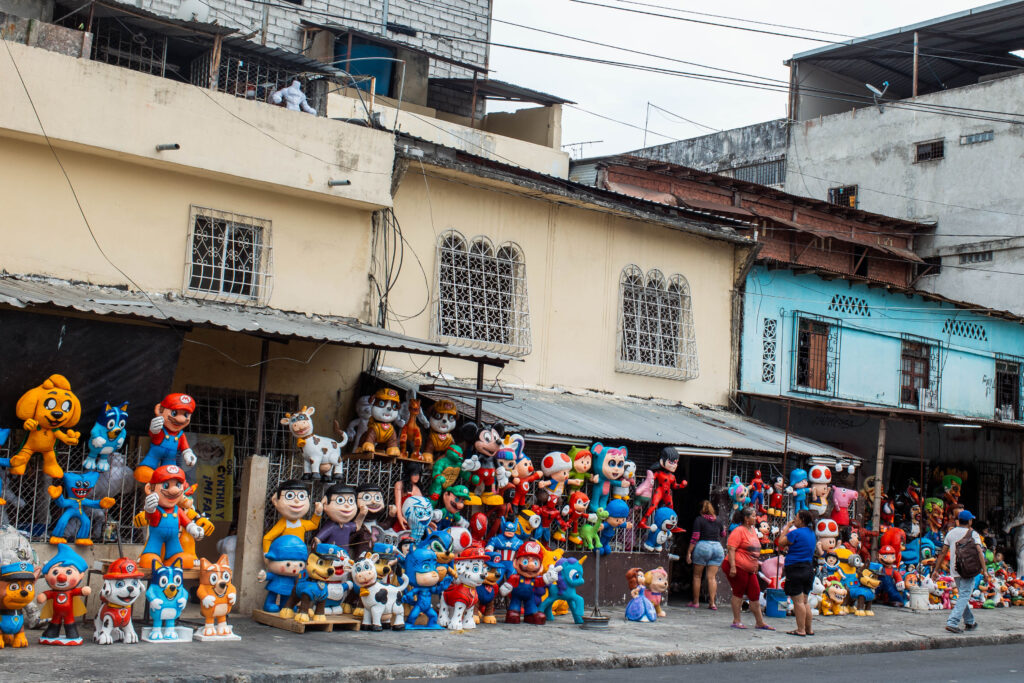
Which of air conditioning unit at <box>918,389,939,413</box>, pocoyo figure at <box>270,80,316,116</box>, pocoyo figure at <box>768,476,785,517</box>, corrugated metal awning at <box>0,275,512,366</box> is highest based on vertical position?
pocoyo figure at <box>270,80,316,116</box>

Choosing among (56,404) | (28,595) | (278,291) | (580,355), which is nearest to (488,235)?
(580,355)

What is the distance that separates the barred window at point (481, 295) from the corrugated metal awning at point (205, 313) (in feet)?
6.04

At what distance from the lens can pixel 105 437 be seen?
1094cm

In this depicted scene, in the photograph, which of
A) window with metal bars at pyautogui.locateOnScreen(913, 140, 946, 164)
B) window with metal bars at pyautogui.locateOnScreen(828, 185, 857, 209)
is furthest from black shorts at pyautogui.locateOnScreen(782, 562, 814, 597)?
window with metal bars at pyautogui.locateOnScreen(828, 185, 857, 209)

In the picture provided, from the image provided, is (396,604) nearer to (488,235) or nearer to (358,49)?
(488,235)

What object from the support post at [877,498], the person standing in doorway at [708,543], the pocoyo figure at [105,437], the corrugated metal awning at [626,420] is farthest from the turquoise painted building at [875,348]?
the pocoyo figure at [105,437]

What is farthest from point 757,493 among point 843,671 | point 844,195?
point 844,195

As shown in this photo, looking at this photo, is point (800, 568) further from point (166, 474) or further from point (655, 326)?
point (166, 474)

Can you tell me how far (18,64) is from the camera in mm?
11695

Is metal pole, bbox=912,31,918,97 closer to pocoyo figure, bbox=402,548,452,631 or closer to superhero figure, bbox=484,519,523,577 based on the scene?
superhero figure, bbox=484,519,523,577

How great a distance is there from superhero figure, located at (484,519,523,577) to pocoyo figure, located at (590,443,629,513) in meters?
1.75

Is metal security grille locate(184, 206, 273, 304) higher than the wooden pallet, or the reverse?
metal security grille locate(184, 206, 273, 304)

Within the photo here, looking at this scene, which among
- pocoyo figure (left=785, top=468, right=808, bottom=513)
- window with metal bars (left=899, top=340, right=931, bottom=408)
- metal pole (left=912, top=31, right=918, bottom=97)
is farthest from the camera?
metal pole (left=912, top=31, right=918, bottom=97)

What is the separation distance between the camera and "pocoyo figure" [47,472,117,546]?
1070 cm
